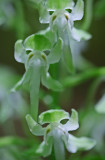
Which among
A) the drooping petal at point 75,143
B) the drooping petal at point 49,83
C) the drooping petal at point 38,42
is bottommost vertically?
the drooping petal at point 75,143

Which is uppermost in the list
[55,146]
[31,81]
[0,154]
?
[31,81]

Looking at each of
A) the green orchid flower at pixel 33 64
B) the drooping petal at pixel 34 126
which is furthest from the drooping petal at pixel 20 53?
the drooping petal at pixel 34 126

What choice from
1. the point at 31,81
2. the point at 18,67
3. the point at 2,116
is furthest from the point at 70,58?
the point at 18,67

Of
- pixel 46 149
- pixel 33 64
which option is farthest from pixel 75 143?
pixel 33 64

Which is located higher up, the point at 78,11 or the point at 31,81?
the point at 78,11

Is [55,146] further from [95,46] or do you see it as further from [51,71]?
[95,46]

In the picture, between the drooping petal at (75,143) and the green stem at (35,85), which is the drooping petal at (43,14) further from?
the drooping petal at (75,143)
